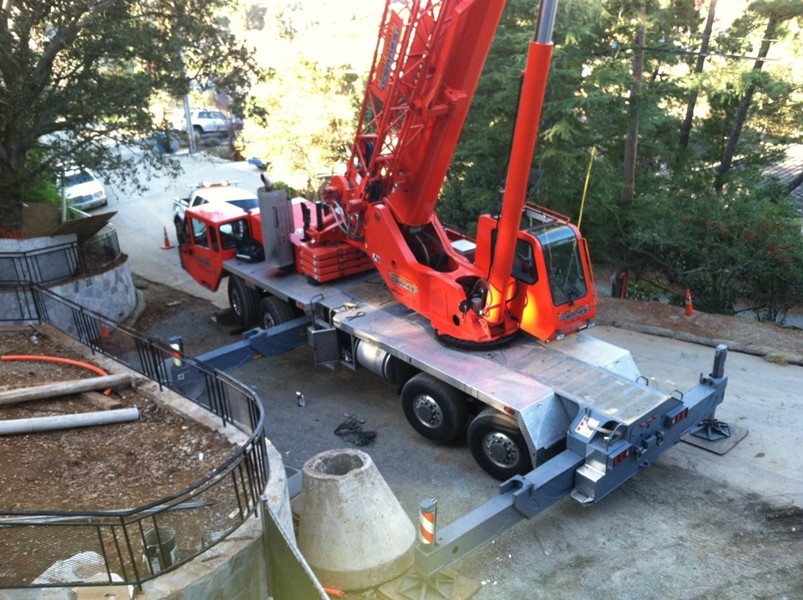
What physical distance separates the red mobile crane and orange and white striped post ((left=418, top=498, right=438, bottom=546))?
10.6 ft

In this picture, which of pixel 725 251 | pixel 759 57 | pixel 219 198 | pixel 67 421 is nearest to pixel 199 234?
pixel 219 198

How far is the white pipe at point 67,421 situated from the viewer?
22.7 feet

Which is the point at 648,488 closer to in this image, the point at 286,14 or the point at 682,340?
the point at 682,340

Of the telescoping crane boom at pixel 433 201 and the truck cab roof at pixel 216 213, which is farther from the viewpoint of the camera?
the truck cab roof at pixel 216 213

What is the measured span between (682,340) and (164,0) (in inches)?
445

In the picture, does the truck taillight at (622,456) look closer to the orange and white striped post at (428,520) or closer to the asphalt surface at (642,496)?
the asphalt surface at (642,496)

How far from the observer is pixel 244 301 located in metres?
12.5

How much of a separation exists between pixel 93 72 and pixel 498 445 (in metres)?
9.66

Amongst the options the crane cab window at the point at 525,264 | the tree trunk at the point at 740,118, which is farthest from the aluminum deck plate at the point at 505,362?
the tree trunk at the point at 740,118

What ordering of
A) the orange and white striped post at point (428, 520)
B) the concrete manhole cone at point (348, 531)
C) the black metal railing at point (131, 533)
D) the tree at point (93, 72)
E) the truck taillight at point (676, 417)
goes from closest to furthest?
the black metal railing at point (131, 533) → the orange and white striped post at point (428, 520) → the concrete manhole cone at point (348, 531) → the truck taillight at point (676, 417) → the tree at point (93, 72)

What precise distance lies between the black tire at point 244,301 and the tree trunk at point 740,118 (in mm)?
13599

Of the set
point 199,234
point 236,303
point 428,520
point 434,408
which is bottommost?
point 236,303

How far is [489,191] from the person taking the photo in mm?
15195

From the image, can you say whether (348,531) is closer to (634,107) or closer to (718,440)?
(718,440)
